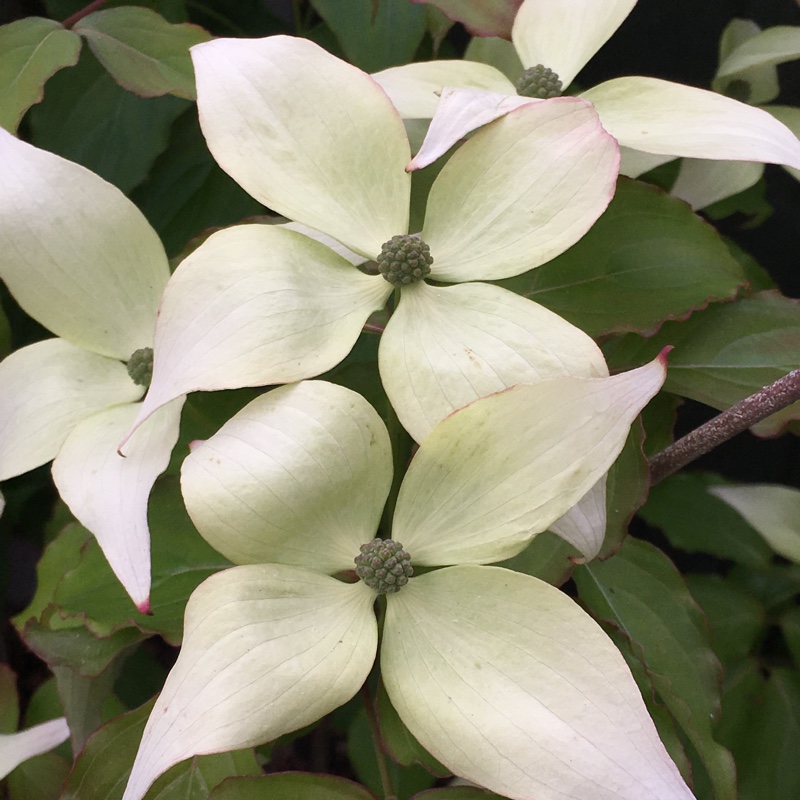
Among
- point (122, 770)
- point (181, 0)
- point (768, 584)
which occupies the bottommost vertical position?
point (768, 584)

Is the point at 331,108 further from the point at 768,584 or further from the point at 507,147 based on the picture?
the point at 768,584

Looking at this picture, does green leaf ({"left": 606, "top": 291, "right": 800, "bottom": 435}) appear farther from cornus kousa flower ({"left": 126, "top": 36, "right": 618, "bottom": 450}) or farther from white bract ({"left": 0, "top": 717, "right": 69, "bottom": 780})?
white bract ({"left": 0, "top": 717, "right": 69, "bottom": 780})

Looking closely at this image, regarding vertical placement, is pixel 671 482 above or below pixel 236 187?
below

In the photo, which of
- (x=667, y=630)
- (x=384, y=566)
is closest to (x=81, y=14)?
(x=384, y=566)

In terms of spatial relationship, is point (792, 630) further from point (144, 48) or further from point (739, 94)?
point (144, 48)

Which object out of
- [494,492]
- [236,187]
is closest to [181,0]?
[236,187]

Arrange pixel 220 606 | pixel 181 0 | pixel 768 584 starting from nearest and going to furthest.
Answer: pixel 220 606, pixel 181 0, pixel 768 584

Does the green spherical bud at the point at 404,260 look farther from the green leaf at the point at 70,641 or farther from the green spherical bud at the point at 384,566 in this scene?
the green leaf at the point at 70,641

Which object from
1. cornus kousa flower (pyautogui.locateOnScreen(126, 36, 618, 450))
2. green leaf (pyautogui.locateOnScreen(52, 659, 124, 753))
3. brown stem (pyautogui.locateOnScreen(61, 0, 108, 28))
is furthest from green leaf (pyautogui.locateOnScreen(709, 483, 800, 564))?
brown stem (pyautogui.locateOnScreen(61, 0, 108, 28))

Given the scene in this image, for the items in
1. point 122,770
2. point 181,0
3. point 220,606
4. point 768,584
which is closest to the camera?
point 220,606
